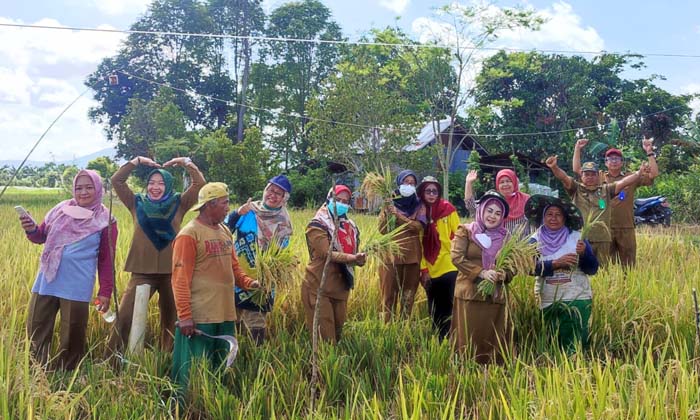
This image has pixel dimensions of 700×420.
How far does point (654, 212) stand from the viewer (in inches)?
573

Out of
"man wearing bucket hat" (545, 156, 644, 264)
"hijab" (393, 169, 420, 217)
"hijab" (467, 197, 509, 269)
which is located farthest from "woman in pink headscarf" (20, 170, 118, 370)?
"man wearing bucket hat" (545, 156, 644, 264)

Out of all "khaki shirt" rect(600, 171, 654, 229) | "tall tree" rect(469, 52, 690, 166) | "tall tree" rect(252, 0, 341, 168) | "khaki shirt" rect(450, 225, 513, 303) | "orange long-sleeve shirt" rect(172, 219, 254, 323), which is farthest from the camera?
"tall tree" rect(252, 0, 341, 168)

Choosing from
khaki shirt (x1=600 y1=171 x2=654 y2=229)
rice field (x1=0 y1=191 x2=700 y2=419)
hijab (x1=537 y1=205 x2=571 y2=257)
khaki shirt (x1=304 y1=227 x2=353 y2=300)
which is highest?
khaki shirt (x1=600 y1=171 x2=654 y2=229)

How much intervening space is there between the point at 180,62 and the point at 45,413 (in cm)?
2929

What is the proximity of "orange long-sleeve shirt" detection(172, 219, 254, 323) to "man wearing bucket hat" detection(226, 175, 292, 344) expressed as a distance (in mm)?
632

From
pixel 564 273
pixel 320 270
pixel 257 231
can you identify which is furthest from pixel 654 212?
pixel 257 231

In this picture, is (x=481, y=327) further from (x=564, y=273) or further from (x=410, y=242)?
(x=410, y=242)

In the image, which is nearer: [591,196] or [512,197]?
[512,197]

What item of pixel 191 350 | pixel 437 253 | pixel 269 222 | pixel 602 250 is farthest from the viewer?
pixel 602 250

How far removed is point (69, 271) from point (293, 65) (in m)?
27.3

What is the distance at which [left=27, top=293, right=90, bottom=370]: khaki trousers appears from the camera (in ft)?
11.5

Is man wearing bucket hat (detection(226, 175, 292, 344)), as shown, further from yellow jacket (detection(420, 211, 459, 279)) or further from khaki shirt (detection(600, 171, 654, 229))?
khaki shirt (detection(600, 171, 654, 229))

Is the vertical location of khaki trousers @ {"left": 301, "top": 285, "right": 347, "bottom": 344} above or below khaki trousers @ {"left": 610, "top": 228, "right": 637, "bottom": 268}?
below

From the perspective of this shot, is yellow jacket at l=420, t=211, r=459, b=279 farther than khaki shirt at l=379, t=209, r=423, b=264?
Yes
